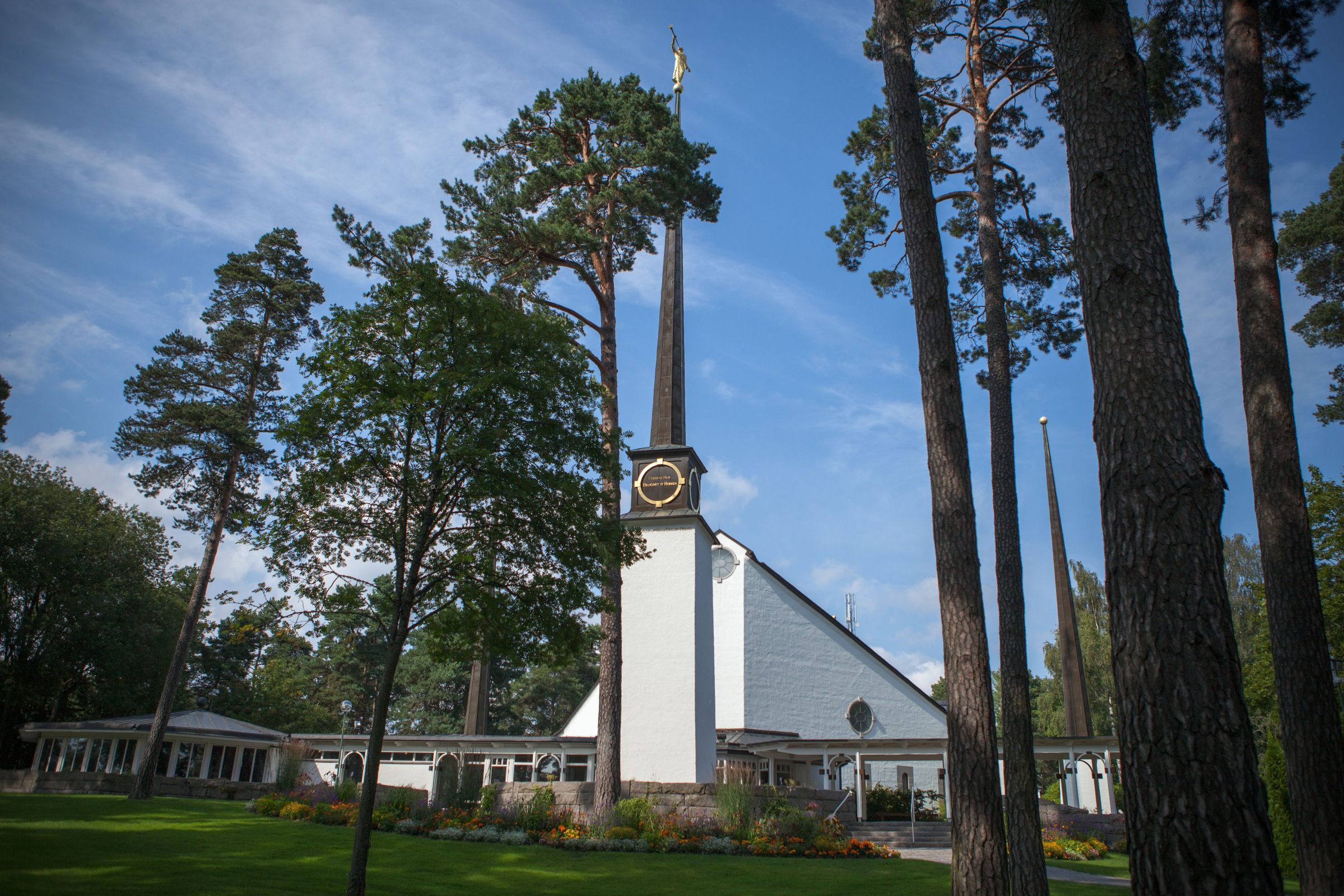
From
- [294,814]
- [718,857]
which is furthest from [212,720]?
[718,857]

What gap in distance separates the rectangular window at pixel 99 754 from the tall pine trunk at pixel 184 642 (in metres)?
7.31

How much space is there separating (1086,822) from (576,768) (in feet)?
47.5

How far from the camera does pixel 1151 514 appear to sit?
3.62 metres

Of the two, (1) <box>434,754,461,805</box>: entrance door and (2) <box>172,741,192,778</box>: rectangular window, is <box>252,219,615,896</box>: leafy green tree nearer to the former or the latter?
(1) <box>434,754,461,805</box>: entrance door

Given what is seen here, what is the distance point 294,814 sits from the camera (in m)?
17.2

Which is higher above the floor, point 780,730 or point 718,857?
point 780,730

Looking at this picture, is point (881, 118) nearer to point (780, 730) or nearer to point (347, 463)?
point (347, 463)

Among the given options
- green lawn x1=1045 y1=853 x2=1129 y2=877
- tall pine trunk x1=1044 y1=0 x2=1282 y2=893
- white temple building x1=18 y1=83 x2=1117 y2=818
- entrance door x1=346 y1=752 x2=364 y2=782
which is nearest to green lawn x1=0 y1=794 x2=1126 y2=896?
green lawn x1=1045 y1=853 x2=1129 y2=877

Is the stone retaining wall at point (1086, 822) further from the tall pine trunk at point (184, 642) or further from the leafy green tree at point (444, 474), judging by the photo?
the tall pine trunk at point (184, 642)

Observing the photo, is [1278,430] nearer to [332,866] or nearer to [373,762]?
[373,762]

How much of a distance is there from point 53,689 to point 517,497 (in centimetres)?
3190

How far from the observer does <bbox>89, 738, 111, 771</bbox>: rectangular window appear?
27.2m

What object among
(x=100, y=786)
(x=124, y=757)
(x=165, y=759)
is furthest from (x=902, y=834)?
(x=124, y=757)

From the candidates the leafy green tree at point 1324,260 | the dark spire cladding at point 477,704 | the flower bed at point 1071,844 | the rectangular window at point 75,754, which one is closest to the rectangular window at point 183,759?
the rectangular window at point 75,754
